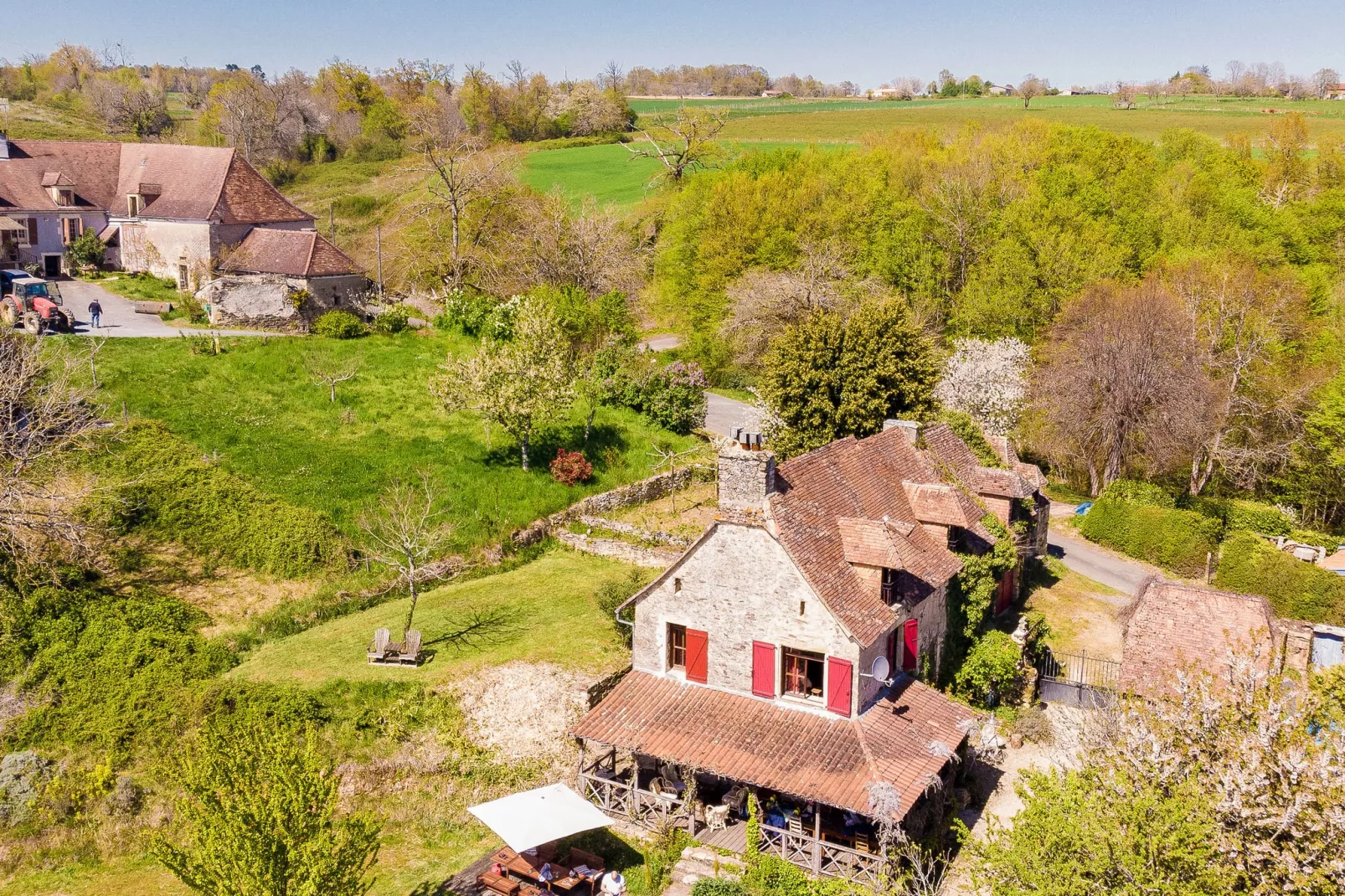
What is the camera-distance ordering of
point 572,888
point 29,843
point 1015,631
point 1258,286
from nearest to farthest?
point 572,888, point 29,843, point 1015,631, point 1258,286

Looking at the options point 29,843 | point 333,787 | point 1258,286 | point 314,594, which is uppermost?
point 1258,286

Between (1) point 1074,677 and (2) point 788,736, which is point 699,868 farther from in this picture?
(1) point 1074,677

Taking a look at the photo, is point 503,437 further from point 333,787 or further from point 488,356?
point 333,787

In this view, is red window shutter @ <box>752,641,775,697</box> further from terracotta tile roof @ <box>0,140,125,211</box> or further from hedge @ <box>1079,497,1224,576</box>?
terracotta tile roof @ <box>0,140,125,211</box>

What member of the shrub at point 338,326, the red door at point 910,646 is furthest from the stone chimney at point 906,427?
the shrub at point 338,326

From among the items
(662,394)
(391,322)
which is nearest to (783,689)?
(662,394)

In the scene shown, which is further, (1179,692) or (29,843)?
(29,843)

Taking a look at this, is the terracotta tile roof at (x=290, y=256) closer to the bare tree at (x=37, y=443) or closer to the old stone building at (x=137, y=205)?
the old stone building at (x=137, y=205)

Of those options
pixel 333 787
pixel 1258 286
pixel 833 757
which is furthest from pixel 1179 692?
pixel 1258 286
